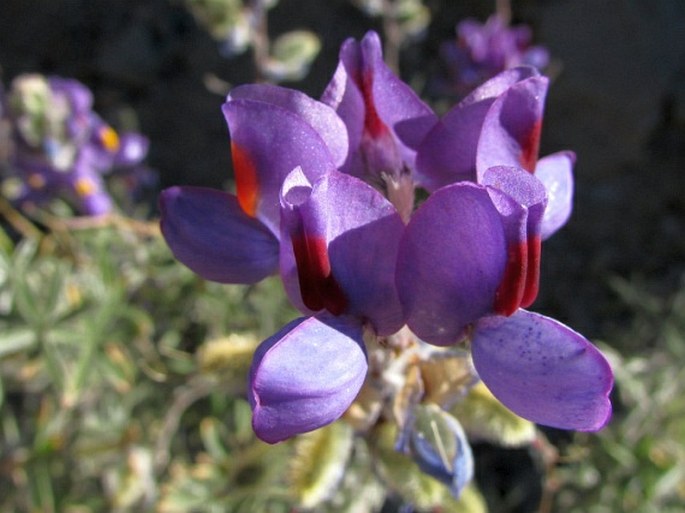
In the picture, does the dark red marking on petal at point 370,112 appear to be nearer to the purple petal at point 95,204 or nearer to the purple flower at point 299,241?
the purple flower at point 299,241

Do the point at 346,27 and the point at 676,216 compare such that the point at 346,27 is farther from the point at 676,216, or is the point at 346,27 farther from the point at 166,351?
the point at 166,351

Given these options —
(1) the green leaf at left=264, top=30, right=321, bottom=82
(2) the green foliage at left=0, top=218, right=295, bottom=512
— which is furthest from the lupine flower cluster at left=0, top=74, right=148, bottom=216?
(1) the green leaf at left=264, top=30, right=321, bottom=82

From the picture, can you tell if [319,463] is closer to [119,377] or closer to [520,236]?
[520,236]

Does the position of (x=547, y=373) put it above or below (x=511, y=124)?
below

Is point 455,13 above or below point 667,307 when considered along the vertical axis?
above

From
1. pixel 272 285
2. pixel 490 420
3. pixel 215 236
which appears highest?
pixel 215 236

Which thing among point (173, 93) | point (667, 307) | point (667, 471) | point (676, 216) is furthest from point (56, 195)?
point (676, 216)

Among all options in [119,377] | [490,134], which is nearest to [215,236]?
[490,134]

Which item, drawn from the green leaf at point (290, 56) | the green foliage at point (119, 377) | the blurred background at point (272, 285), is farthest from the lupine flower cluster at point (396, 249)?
the green leaf at point (290, 56)
